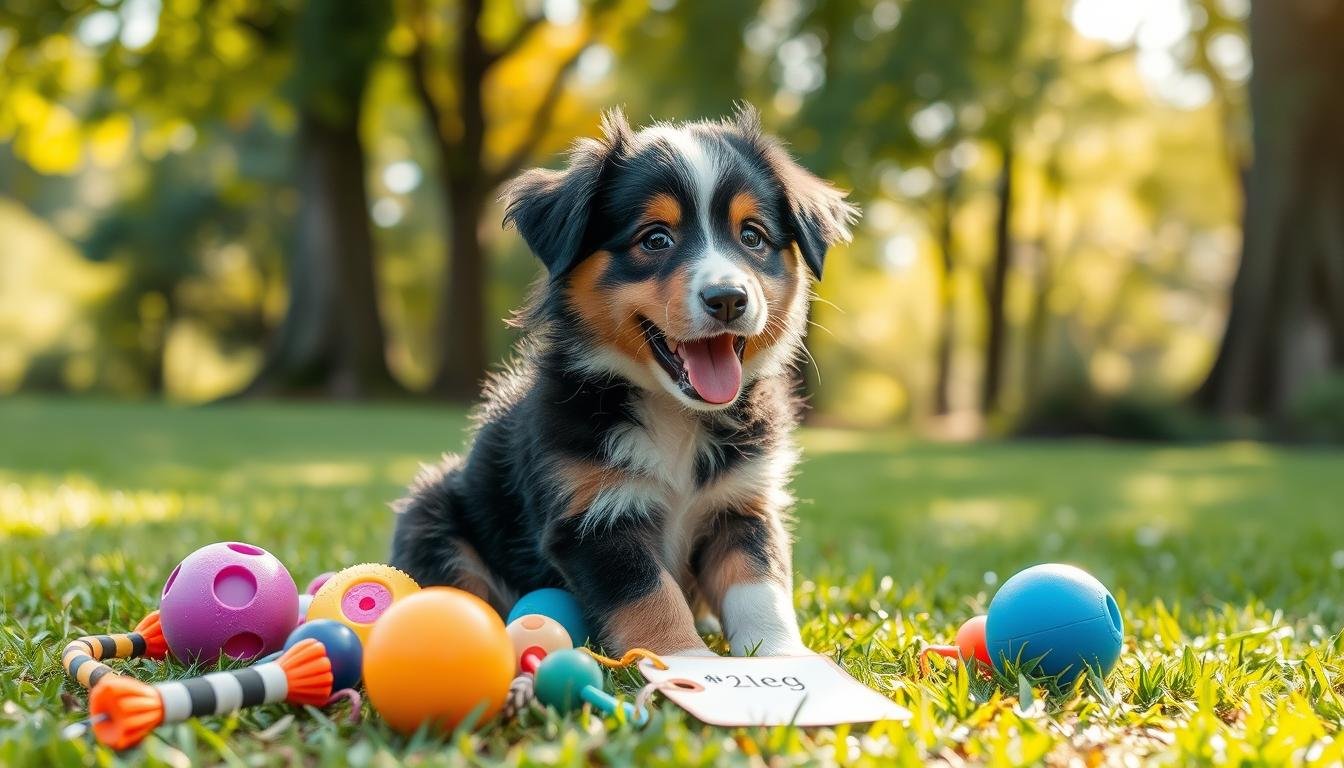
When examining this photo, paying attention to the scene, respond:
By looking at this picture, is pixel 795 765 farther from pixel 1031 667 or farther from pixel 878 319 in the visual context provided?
pixel 878 319

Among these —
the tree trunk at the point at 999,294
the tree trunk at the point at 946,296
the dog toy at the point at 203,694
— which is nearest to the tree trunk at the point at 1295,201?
the tree trunk at the point at 999,294

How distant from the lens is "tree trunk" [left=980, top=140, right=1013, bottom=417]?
28391 millimetres

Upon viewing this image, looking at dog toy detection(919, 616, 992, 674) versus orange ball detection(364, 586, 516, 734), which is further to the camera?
dog toy detection(919, 616, 992, 674)

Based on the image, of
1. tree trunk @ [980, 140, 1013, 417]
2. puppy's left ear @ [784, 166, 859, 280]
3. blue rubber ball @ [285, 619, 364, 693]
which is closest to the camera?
blue rubber ball @ [285, 619, 364, 693]

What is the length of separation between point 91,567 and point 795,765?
3625mm

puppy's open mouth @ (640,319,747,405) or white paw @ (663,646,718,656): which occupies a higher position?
puppy's open mouth @ (640,319,747,405)

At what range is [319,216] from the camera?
2238 centimetres

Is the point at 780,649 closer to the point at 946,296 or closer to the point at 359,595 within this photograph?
the point at 359,595

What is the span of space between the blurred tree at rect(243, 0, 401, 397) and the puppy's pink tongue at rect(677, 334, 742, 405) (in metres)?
18.3

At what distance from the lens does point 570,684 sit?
2832 millimetres

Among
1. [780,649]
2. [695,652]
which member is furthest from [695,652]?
[780,649]

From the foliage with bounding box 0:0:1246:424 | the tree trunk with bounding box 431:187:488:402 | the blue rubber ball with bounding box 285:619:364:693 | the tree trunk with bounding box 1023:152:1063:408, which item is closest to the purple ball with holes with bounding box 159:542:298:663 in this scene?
the blue rubber ball with bounding box 285:619:364:693

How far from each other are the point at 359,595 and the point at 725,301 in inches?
55.2

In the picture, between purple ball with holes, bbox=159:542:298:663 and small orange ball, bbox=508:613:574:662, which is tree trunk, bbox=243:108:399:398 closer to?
purple ball with holes, bbox=159:542:298:663
